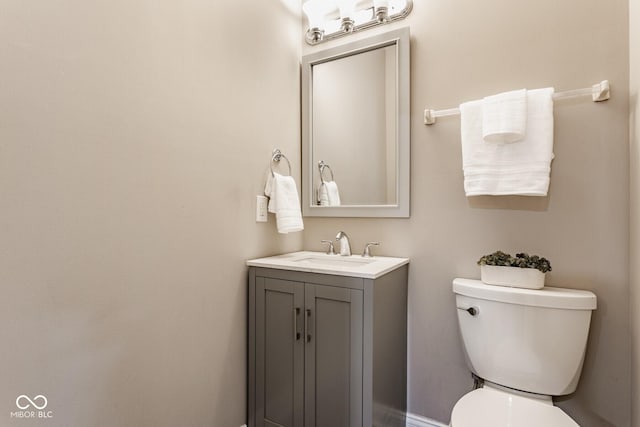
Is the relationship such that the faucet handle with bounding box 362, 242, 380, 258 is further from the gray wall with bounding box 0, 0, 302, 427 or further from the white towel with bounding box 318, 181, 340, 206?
the gray wall with bounding box 0, 0, 302, 427

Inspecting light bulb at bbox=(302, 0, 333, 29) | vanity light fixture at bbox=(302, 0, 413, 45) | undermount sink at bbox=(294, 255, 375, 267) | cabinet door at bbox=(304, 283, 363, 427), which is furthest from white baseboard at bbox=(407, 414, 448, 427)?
light bulb at bbox=(302, 0, 333, 29)

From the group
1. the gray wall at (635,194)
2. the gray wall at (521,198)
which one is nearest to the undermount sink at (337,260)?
the gray wall at (521,198)

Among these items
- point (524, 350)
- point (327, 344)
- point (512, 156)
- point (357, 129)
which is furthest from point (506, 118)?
point (327, 344)

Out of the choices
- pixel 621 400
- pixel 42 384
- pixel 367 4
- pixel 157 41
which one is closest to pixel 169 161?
pixel 157 41

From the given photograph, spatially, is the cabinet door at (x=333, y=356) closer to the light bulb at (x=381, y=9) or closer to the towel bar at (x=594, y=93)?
the towel bar at (x=594, y=93)

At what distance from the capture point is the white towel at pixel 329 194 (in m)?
1.79

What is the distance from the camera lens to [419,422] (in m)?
1.52

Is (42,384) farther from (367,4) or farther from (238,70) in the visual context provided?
(367,4)

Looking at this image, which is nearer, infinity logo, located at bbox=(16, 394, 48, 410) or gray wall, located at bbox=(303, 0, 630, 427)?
infinity logo, located at bbox=(16, 394, 48, 410)

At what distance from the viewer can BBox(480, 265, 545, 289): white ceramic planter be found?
1195mm

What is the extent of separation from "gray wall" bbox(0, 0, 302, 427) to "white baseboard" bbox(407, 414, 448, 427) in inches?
32.3

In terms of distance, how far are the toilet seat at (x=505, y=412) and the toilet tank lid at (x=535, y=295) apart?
13.3 inches

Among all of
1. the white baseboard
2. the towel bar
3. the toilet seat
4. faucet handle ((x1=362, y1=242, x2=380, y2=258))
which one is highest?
the towel bar

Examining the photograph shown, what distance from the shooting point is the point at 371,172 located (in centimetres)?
171
